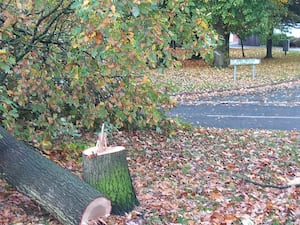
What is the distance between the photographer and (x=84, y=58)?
6.51 metres

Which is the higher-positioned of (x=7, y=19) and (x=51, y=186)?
(x=7, y=19)

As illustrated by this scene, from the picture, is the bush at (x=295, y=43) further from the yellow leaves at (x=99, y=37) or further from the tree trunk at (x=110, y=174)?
the tree trunk at (x=110, y=174)

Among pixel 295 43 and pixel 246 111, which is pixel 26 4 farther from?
pixel 295 43

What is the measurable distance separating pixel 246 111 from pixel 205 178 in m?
7.19

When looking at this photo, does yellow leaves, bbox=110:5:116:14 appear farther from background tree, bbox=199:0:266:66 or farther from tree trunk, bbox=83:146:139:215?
background tree, bbox=199:0:266:66

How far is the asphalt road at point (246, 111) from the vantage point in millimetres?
11578

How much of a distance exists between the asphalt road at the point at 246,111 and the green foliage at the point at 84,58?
371 cm

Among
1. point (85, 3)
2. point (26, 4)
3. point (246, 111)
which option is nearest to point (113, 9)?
point (85, 3)

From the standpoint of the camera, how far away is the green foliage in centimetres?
514

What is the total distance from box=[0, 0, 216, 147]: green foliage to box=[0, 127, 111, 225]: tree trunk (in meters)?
0.54

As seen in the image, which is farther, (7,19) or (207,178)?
(207,178)

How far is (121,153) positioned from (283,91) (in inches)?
549

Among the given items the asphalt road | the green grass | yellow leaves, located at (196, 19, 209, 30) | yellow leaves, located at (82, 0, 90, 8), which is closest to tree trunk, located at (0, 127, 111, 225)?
yellow leaves, located at (82, 0, 90, 8)

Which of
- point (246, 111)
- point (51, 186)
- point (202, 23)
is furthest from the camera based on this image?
point (246, 111)
